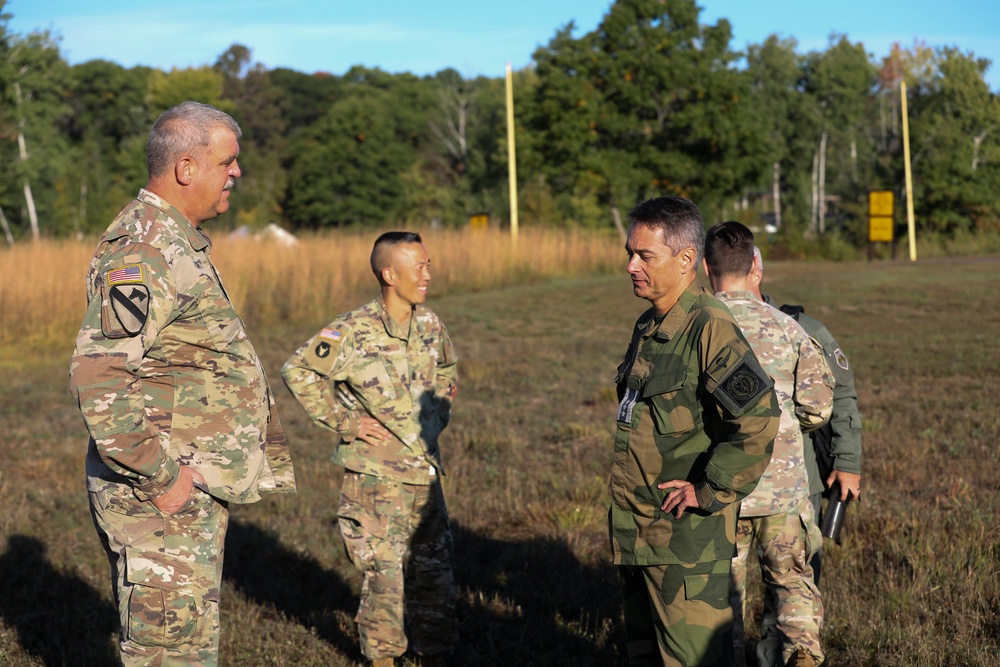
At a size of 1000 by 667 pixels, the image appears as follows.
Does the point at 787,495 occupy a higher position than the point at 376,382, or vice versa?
the point at 376,382

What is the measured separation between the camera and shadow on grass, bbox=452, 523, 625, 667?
188 inches

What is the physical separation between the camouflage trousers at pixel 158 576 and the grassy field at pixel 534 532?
72.6 inches

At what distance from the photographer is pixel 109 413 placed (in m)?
2.72

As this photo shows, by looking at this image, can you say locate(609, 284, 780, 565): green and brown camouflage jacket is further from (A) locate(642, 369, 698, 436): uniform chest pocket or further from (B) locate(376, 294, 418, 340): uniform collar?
(B) locate(376, 294, 418, 340): uniform collar

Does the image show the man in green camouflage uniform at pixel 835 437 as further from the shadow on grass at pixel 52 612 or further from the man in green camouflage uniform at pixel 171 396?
the shadow on grass at pixel 52 612

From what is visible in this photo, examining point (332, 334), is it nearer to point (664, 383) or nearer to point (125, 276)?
point (125, 276)

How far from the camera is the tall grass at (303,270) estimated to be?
16359 millimetres

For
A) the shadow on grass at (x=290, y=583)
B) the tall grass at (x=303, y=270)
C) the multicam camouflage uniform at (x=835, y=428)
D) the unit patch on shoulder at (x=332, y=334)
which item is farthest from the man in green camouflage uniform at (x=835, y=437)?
the tall grass at (x=303, y=270)

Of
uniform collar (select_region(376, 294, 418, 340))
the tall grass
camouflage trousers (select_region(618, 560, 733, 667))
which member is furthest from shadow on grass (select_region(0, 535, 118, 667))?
the tall grass

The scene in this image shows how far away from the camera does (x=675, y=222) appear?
310 cm

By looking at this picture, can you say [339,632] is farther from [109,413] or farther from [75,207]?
[75,207]

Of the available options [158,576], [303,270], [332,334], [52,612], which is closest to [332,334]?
[332,334]

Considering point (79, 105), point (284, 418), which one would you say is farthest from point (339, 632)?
point (79, 105)

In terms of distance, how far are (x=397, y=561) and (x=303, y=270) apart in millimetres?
15520
